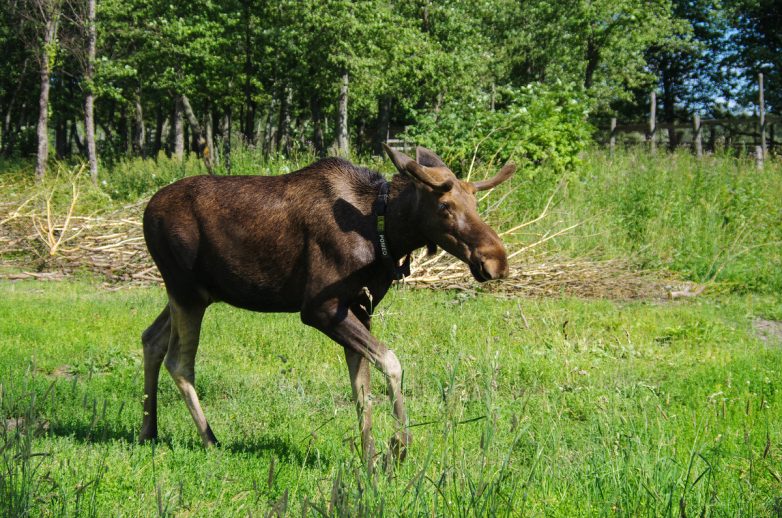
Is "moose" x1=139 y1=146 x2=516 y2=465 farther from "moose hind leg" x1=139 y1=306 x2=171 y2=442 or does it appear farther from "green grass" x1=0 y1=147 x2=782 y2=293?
"green grass" x1=0 y1=147 x2=782 y2=293

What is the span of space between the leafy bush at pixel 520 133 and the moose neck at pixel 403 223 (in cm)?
984

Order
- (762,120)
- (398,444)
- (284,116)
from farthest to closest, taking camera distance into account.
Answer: (284,116), (762,120), (398,444)

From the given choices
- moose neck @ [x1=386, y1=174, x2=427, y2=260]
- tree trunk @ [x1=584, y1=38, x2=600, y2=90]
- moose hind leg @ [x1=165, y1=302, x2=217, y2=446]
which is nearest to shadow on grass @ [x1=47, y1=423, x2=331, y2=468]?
moose hind leg @ [x1=165, y1=302, x2=217, y2=446]

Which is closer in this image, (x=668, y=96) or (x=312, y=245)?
(x=312, y=245)

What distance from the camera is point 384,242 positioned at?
202 inches

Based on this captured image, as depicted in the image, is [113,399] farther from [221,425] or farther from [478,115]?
[478,115]

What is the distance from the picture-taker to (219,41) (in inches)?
1173

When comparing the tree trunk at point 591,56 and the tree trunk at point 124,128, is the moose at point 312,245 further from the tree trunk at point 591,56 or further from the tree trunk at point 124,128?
the tree trunk at point 124,128

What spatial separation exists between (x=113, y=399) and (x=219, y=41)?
25.3 meters

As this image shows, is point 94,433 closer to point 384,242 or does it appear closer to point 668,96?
point 384,242

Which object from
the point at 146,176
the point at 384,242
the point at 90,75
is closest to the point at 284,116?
the point at 90,75

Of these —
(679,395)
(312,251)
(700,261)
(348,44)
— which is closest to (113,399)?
(312,251)

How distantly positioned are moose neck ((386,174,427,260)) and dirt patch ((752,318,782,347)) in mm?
5321

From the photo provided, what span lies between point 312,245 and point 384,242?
50cm
